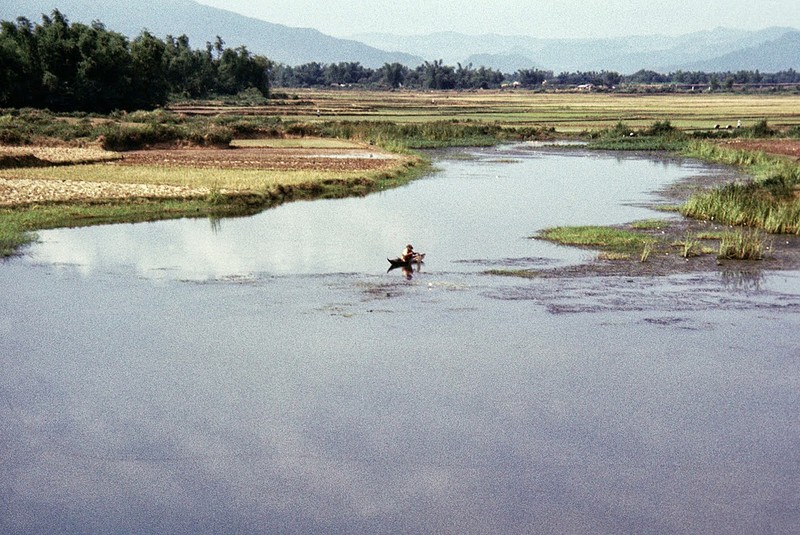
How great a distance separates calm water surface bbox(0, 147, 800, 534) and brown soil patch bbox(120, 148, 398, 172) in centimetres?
2051

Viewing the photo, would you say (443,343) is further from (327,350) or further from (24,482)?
(24,482)

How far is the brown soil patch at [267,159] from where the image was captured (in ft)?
153

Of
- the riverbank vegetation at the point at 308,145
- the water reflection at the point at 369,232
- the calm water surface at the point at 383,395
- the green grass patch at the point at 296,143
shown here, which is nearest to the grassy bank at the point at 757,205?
the riverbank vegetation at the point at 308,145

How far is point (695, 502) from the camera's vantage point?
11188mm

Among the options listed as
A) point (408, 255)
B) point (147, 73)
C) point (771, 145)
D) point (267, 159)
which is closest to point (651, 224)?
point (408, 255)

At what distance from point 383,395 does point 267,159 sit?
3706 cm

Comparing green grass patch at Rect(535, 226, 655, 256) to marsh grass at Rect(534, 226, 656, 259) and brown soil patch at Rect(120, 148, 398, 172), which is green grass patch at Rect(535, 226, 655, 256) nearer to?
marsh grass at Rect(534, 226, 656, 259)

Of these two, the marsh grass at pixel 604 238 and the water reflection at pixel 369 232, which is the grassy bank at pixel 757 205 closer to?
the water reflection at pixel 369 232

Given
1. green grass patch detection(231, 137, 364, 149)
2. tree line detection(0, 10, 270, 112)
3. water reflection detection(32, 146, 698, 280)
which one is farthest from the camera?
tree line detection(0, 10, 270, 112)

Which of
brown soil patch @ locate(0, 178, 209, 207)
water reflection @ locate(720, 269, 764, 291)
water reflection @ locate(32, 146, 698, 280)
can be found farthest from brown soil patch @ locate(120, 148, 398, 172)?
water reflection @ locate(720, 269, 764, 291)

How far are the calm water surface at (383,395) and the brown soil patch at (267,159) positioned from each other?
67.3 feet

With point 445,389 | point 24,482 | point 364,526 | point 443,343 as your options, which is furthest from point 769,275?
point 24,482

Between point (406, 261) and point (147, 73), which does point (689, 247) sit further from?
point (147, 73)

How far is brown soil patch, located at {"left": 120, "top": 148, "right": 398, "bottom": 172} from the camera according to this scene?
46500 mm
